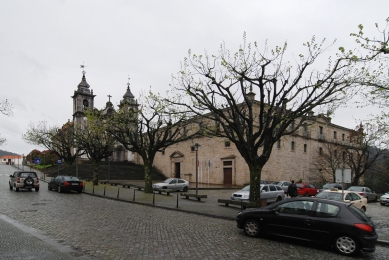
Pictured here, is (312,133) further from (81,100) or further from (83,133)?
(81,100)

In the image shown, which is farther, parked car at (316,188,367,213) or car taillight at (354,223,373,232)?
parked car at (316,188,367,213)

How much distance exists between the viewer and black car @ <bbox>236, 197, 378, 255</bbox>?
8.08 meters

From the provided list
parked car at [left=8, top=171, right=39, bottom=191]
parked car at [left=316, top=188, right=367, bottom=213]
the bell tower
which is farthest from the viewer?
the bell tower

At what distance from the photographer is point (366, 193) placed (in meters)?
27.8

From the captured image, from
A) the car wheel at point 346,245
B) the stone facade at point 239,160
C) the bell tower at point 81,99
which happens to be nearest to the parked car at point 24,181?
the stone facade at point 239,160

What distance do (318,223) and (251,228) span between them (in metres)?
2.09

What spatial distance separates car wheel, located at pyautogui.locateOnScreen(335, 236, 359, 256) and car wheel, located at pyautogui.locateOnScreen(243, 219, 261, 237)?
2.27 m

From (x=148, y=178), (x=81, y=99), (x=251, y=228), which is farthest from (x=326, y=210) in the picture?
(x=81, y=99)

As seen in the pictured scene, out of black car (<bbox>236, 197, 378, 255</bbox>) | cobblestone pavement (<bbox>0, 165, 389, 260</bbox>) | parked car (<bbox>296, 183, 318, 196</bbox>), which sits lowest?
parked car (<bbox>296, 183, 318, 196</bbox>)

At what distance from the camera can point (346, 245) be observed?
815 centimetres

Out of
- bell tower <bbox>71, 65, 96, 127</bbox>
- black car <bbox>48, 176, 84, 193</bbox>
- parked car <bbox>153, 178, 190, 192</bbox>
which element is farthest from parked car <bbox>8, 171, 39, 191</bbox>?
bell tower <bbox>71, 65, 96, 127</bbox>

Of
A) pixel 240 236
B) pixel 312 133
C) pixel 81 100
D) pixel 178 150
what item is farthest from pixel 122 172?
pixel 240 236

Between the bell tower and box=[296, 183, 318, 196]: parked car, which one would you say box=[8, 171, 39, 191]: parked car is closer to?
box=[296, 183, 318, 196]: parked car

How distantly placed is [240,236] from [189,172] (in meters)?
40.9
